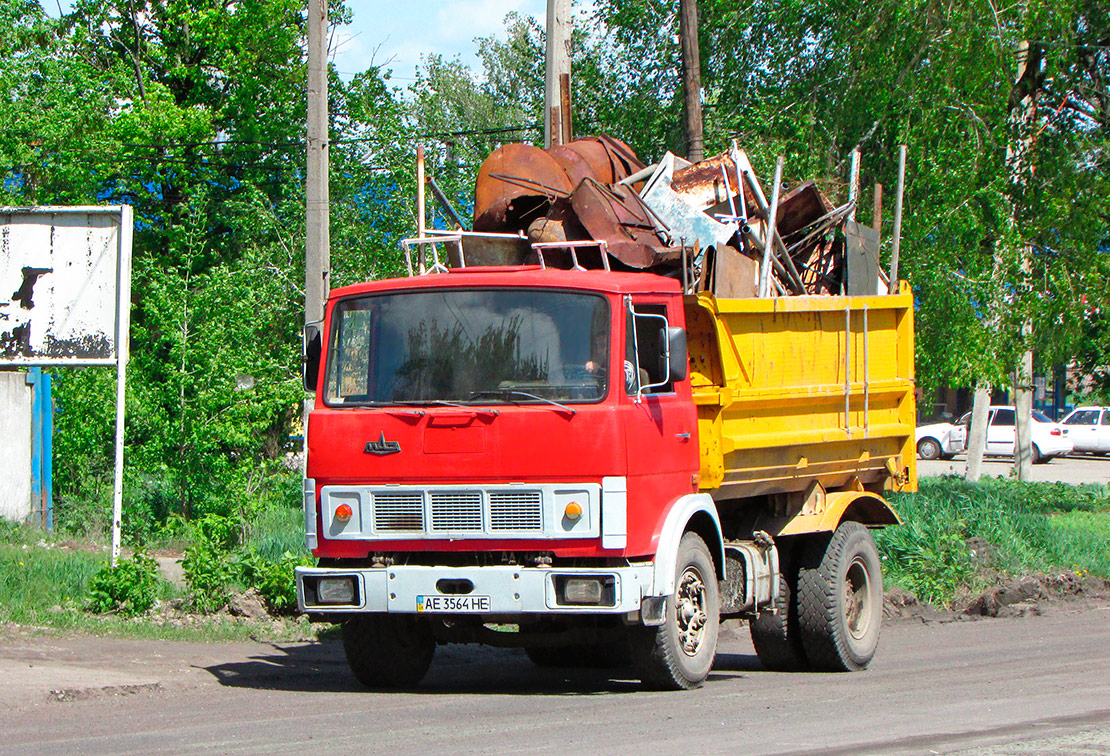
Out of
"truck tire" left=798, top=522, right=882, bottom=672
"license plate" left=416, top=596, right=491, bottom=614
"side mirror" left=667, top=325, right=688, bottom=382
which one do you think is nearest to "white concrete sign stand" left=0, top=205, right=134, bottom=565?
"license plate" left=416, top=596, right=491, bottom=614

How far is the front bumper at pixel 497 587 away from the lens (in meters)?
7.63

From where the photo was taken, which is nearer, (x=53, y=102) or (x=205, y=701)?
(x=205, y=701)

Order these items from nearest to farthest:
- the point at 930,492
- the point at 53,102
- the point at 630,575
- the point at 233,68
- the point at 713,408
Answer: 1. the point at 630,575
2. the point at 713,408
3. the point at 930,492
4. the point at 53,102
5. the point at 233,68

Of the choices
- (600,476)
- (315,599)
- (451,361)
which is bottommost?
(315,599)

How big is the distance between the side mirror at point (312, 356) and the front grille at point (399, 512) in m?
0.92

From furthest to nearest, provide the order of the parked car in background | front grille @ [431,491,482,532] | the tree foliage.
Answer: the parked car in background → the tree foliage → front grille @ [431,491,482,532]

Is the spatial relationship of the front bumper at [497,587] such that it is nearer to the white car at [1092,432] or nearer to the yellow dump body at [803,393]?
the yellow dump body at [803,393]

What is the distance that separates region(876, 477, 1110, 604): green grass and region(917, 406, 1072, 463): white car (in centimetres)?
2367

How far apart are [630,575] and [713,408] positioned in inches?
56.1

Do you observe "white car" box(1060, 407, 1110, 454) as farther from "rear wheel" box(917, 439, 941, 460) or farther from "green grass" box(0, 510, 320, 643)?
"green grass" box(0, 510, 320, 643)

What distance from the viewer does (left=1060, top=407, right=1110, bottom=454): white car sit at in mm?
43844

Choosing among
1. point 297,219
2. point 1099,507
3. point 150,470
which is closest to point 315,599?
point 150,470

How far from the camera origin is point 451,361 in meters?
8.09

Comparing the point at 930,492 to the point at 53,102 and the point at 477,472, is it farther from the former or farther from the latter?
the point at 53,102
